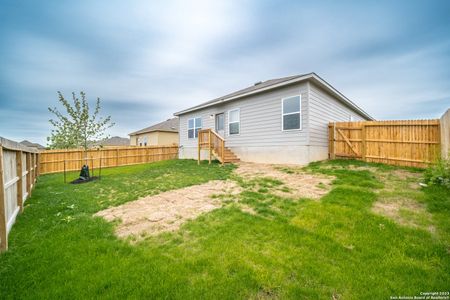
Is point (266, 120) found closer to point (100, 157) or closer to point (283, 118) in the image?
point (283, 118)

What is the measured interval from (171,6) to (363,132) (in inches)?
410

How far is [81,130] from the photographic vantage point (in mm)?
10828

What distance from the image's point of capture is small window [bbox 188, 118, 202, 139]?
568 inches

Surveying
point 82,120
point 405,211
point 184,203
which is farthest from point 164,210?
point 82,120

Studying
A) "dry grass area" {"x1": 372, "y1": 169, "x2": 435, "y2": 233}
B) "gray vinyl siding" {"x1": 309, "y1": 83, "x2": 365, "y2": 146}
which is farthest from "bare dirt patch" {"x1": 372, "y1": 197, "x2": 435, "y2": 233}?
"gray vinyl siding" {"x1": 309, "y1": 83, "x2": 365, "y2": 146}

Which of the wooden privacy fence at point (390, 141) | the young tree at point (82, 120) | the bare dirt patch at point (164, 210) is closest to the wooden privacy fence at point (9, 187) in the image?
the bare dirt patch at point (164, 210)

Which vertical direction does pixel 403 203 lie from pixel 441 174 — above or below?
below

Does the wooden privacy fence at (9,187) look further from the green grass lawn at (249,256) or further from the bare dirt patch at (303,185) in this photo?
the bare dirt patch at (303,185)

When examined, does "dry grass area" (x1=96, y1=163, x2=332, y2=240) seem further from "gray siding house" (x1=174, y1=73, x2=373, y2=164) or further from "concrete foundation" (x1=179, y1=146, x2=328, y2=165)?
"gray siding house" (x1=174, y1=73, x2=373, y2=164)

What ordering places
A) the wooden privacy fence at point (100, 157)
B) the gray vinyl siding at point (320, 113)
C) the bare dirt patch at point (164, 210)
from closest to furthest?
the bare dirt patch at point (164, 210) → the gray vinyl siding at point (320, 113) → the wooden privacy fence at point (100, 157)

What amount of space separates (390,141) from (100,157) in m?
16.0

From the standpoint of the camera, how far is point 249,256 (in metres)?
2.35

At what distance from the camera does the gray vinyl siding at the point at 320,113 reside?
8.74 meters

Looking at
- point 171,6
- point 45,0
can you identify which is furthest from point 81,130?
point 171,6
